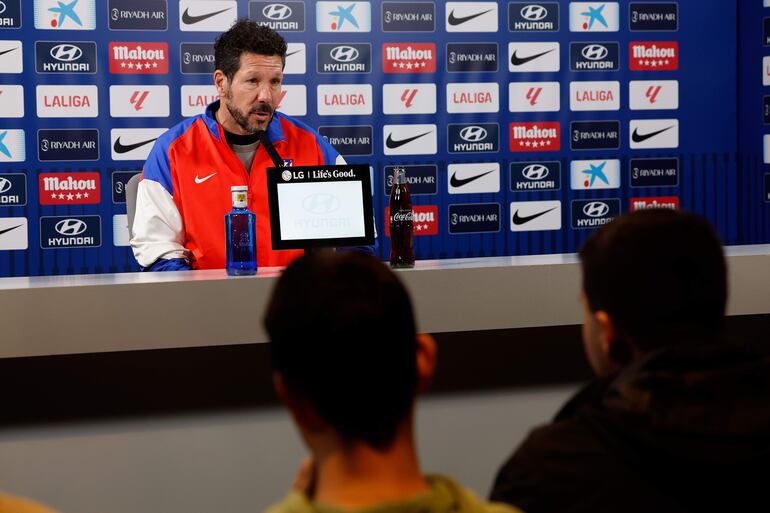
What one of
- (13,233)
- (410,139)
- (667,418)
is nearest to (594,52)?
(410,139)

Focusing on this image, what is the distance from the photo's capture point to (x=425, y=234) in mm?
3916

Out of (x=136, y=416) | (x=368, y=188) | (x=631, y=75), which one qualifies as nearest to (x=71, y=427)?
(x=136, y=416)

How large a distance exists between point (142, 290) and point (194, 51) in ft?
7.41

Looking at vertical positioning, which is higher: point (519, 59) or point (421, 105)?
point (519, 59)

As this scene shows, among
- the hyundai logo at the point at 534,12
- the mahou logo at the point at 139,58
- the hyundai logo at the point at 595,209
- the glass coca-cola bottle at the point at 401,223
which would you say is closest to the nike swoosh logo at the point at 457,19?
the hyundai logo at the point at 534,12

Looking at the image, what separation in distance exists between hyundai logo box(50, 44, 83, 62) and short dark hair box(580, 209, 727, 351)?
10.3ft

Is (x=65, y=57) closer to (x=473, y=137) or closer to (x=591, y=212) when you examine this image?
(x=473, y=137)

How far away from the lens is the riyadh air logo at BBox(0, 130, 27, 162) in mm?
3547

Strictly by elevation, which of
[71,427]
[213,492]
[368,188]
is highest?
[368,188]

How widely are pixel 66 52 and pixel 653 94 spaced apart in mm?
2631

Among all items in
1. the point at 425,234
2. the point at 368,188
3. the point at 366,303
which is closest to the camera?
the point at 366,303

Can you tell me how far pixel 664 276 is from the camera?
0.93 metres

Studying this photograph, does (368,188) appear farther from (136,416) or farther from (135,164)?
(135,164)

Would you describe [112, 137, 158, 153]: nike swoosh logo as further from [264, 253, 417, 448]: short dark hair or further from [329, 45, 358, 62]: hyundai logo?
[264, 253, 417, 448]: short dark hair
